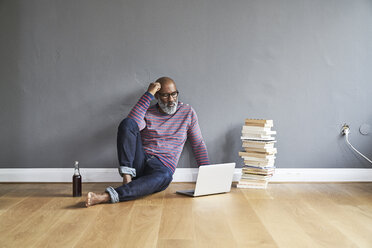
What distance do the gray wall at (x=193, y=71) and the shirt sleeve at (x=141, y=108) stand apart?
0.35 meters

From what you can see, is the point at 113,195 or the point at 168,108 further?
the point at 168,108

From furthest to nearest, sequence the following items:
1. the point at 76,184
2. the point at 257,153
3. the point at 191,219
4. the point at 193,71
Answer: the point at 193,71 → the point at 257,153 → the point at 76,184 → the point at 191,219

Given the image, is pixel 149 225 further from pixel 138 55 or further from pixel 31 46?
pixel 31 46

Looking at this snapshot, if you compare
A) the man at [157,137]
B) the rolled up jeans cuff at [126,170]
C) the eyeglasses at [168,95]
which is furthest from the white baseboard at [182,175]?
the eyeglasses at [168,95]

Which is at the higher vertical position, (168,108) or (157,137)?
(168,108)

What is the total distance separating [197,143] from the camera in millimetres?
3840

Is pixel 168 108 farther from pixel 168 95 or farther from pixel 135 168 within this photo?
pixel 135 168

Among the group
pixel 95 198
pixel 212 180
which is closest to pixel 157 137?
pixel 212 180

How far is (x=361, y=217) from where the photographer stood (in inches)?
108

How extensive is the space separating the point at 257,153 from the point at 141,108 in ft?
3.93

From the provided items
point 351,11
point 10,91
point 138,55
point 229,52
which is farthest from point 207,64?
point 10,91

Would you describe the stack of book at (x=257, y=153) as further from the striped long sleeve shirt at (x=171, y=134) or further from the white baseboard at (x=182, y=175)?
the striped long sleeve shirt at (x=171, y=134)

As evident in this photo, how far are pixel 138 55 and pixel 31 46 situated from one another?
105cm

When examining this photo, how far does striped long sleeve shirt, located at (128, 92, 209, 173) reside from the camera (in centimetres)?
375
